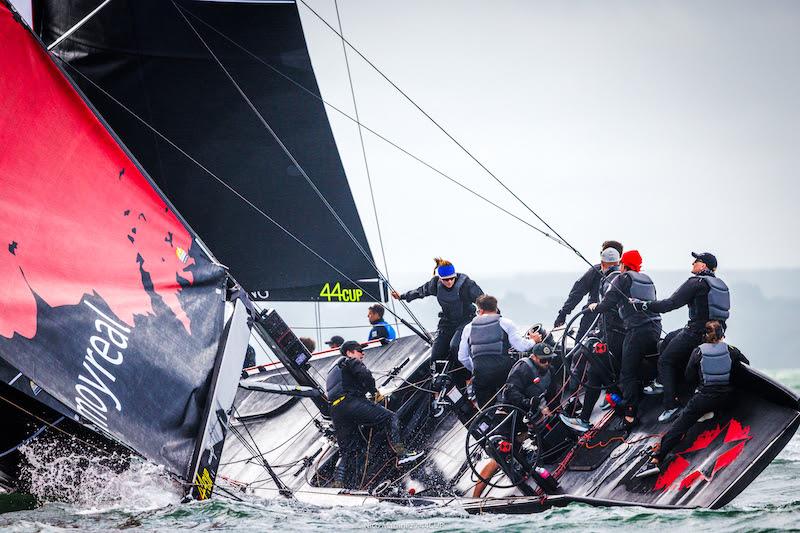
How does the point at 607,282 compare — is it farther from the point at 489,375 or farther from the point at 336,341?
the point at 336,341

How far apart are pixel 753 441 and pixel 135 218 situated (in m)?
4.61

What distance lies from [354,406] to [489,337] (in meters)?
1.38

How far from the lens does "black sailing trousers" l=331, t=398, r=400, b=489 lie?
9156 millimetres

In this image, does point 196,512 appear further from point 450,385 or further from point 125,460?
point 450,385

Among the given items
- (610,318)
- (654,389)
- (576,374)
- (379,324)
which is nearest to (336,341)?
(379,324)

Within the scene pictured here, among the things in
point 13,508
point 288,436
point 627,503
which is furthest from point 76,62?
point 627,503

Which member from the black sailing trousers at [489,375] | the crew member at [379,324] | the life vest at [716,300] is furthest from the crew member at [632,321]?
the crew member at [379,324]

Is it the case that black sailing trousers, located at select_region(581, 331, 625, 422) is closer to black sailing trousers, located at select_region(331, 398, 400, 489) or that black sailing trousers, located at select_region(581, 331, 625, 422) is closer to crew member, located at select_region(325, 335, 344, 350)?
black sailing trousers, located at select_region(331, 398, 400, 489)

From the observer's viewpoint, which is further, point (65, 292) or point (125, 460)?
point (125, 460)

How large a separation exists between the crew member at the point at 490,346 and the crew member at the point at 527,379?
0.36 meters

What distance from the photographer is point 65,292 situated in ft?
23.6

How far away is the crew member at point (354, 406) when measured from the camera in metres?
9.12

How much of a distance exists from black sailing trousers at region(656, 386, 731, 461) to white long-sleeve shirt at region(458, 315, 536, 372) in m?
1.40

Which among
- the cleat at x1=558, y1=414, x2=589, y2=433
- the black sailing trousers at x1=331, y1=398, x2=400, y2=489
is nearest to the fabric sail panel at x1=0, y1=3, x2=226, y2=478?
the black sailing trousers at x1=331, y1=398, x2=400, y2=489
